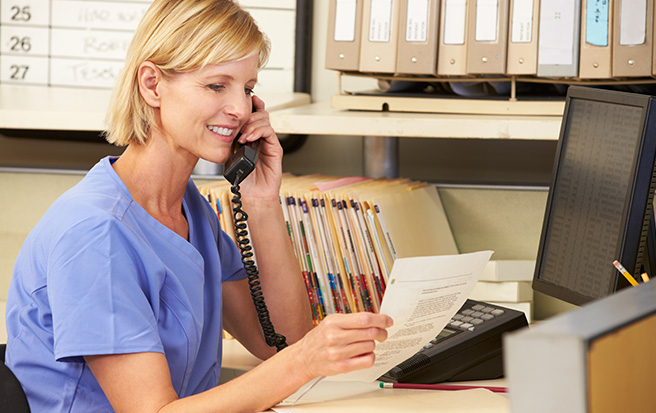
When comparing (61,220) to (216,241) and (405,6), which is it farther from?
(405,6)

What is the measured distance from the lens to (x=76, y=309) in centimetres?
104

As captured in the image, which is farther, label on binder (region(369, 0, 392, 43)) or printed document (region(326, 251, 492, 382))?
label on binder (region(369, 0, 392, 43))

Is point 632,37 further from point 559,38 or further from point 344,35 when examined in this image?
point 344,35

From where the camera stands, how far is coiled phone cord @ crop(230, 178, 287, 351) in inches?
56.5

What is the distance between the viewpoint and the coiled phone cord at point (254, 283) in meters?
1.44

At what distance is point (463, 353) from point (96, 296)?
593mm

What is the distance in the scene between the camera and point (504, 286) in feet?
5.36

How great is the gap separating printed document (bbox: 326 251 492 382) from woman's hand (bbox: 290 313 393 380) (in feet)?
0.08

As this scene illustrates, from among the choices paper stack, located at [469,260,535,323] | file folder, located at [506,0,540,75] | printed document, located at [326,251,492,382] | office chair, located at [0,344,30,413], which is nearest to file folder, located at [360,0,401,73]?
file folder, located at [506,0,540,75]

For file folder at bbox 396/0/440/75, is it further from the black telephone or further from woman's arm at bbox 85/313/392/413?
woman's arm at bbox 85/313/392/413

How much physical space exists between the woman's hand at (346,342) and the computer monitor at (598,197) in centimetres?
37

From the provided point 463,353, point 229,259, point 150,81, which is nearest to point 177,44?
point 150,81

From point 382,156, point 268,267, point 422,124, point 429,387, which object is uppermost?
point 422,124

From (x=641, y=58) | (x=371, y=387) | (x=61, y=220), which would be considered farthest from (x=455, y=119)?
(x=61, y=220)
